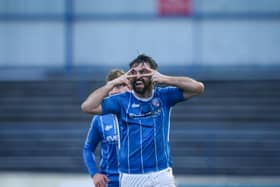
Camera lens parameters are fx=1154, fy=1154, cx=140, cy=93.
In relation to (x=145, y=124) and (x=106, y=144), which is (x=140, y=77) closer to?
(x=145, y=124)

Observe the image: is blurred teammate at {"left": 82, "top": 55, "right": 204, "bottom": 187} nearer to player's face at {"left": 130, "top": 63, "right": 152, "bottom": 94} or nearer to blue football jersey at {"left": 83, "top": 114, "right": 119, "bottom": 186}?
player's face at {"left": 130, "top": 63, "right": 152, "bottom": 94}

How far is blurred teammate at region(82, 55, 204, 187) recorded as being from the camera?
344 inches

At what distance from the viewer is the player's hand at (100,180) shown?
9.48 m

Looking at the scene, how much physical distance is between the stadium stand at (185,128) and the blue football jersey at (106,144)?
22.1 ft

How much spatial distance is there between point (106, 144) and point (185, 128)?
7803mm

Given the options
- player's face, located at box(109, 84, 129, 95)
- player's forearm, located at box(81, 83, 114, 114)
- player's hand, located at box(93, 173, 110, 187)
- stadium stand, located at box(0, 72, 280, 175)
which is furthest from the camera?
stadium stand, located at box(0, 72, 280, 175)

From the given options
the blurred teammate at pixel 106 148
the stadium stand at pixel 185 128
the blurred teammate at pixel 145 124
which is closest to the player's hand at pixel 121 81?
the blurred teammate at pixel 145 124

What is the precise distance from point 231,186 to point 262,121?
13.4 ft

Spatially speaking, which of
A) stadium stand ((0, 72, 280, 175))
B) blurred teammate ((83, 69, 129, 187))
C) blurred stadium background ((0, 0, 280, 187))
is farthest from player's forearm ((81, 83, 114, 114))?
stadium stand ((0, 72, 280, 175))

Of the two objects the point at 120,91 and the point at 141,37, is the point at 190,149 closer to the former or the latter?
the point at 141,37

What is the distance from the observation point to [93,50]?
20219mm

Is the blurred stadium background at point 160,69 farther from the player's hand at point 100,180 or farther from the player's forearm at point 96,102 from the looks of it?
the player's forearm at point 96,102

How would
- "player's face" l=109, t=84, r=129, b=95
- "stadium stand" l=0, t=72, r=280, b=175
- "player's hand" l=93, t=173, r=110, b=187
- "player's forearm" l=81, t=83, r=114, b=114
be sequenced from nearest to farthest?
"player's forearm" l=81, t=83, r=114, b=114, "player's face" l=109, t=84, r=129, b=95, "player's hand" l=93, t=173, r=110, b=187, "stadium stand" l=0, t=72, r=280, b=175

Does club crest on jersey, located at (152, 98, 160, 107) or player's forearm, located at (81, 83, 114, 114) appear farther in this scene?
player's forearm, located at (81, 83, 114, 114)
